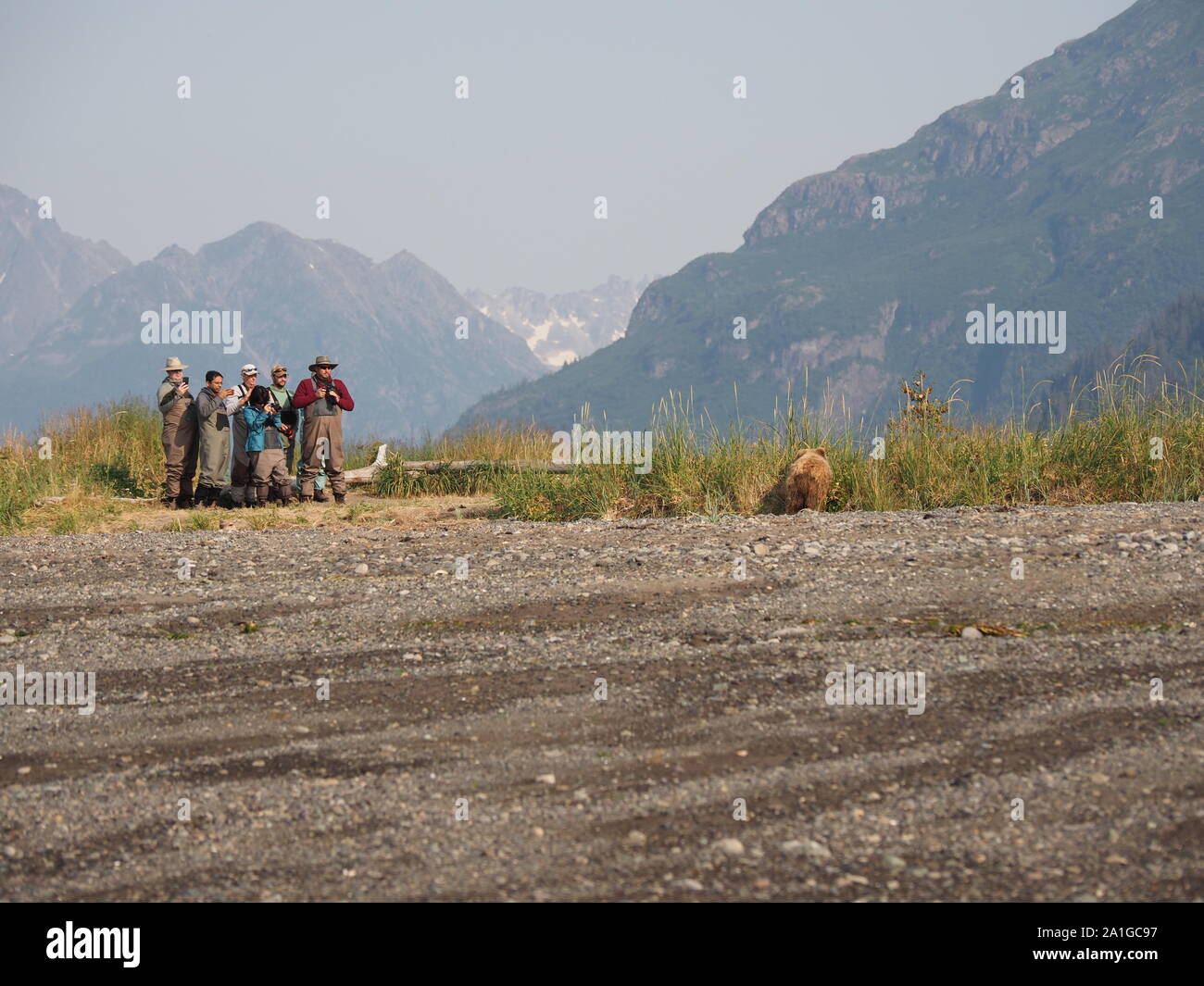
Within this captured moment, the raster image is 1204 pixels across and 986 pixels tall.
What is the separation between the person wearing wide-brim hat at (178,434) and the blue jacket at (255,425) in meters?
0.76

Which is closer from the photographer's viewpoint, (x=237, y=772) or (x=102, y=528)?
(x=237, y=772)

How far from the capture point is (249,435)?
1412 centimetres

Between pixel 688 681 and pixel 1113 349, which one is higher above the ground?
pixel 1113 349

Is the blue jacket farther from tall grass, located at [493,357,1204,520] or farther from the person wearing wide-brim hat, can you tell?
tall grass, located at [493,357,1204,520]

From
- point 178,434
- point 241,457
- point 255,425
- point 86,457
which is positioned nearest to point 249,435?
point 255,425

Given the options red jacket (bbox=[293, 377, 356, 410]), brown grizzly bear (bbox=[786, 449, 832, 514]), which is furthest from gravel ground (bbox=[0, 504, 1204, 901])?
red jacket (bbox=[293, 377, 356, 410])

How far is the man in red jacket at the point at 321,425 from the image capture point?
14508 millimetres

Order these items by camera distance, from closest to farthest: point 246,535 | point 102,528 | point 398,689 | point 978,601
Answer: point 398,689 < point 978,601 < point 246,535 < point 102,528

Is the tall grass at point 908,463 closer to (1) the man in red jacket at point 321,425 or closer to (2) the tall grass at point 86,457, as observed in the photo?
(2) the tall grass at point 86,457
